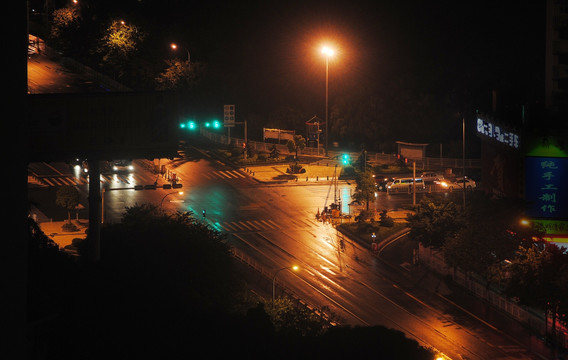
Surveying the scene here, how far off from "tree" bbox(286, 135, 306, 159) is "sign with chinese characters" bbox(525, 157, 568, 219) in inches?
1549

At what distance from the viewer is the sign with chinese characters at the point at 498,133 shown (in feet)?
222

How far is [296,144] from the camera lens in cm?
10169

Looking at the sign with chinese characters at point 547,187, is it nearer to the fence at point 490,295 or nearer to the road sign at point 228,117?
the fence at point 490,295

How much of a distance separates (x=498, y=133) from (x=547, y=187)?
743 centimetres

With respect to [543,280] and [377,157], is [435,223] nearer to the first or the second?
[543,280]

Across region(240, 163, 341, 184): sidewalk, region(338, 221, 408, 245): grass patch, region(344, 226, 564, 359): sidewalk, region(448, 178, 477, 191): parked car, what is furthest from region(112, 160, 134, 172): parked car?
region(448, 178, 477, 191): parked car

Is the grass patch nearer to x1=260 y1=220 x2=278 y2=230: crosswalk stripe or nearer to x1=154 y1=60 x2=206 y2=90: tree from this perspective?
x1=260 y1=220 x2=278 y2=230: crosswalk stripe

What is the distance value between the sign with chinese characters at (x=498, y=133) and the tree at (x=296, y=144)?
103 ft

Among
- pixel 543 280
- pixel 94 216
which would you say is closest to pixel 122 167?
pixel 94 216

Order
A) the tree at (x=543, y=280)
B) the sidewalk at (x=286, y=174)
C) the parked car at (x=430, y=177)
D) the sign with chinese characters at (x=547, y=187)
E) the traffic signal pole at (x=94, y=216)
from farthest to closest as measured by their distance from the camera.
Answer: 1. the sidewalk at (x=286, y=174)
2. the parked car at (x=430, y=177)
3. the sign with chinese characters at (x=547, y=187)
4. the tree at (x=543, y=280)
5. the traffic signal pole at (x=94, y=216)

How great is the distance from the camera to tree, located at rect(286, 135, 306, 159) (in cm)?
10156

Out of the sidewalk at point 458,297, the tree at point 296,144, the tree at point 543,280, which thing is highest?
the tree at point 296,144

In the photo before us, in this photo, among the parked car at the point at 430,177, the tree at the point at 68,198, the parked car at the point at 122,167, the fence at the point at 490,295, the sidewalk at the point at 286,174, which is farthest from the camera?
the parked car at the point at 122,167

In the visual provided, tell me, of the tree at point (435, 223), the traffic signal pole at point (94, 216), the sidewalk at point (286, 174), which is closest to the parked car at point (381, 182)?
the sidewalk at point (286, 174)
